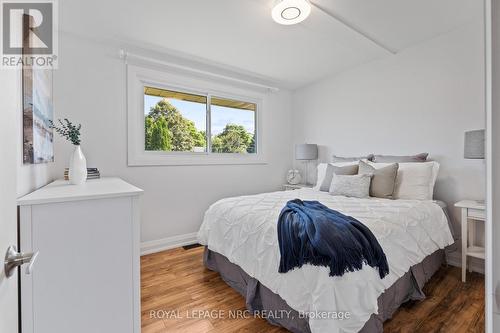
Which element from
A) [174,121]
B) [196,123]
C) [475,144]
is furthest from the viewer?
[196,123]

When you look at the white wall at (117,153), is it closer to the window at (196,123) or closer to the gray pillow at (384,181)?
the window at (196,123)

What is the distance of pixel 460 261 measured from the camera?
2379 mm

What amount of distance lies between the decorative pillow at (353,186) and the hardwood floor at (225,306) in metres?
0.95

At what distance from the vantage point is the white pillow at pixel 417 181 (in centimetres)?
232

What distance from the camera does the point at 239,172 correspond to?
144 inches

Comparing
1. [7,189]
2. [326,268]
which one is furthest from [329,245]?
[7,189]

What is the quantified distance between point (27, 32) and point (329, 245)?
206 cm

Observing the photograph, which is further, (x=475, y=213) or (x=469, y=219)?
(x=469, y=219)

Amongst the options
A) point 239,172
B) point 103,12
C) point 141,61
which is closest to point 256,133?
point 239,172

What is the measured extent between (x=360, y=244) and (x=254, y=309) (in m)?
0.92

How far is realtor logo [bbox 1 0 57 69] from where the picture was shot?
916 millimetres

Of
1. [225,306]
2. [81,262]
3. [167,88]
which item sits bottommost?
[225,306]

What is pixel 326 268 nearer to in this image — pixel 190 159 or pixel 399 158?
pixel 399 158

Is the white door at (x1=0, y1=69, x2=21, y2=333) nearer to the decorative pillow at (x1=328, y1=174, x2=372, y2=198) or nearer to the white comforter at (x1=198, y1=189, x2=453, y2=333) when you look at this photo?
the white comforter at (x1=198, y1=189, x2=453, y2=333)
